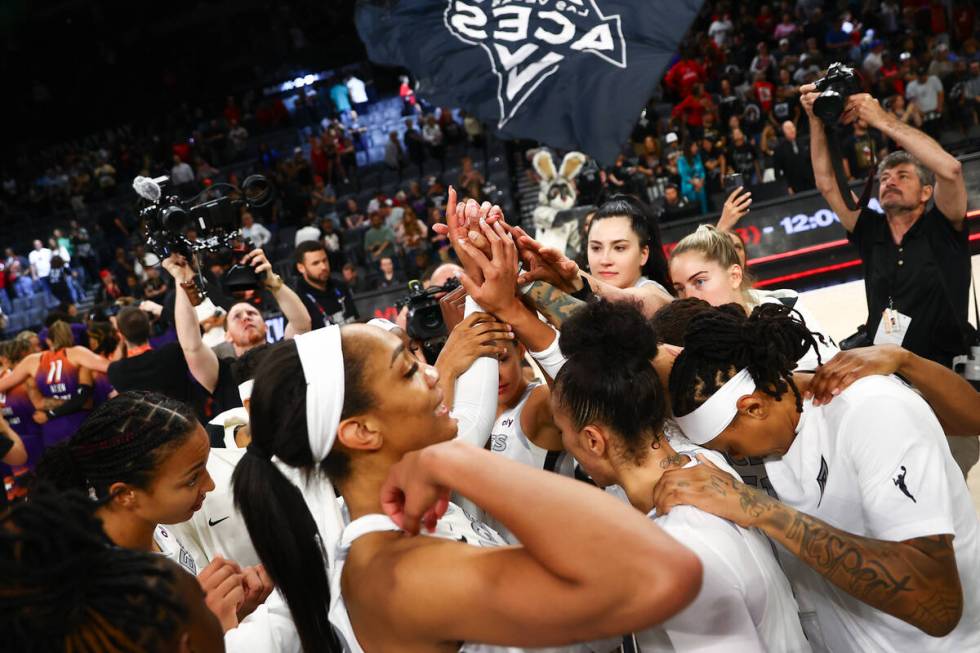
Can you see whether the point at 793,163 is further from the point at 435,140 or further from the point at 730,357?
the point at 730,357

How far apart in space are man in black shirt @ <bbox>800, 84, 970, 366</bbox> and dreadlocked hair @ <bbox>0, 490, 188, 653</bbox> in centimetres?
384

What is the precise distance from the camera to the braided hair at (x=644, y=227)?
380cm

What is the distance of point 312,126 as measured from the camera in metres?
21.1

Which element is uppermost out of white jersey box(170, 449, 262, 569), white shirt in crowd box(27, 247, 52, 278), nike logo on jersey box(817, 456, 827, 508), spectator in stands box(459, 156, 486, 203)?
nike logo on jersey box(817, 456, 827, 508)

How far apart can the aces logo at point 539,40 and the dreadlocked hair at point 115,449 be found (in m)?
3.37

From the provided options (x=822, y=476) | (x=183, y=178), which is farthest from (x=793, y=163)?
(x=183, y=178)

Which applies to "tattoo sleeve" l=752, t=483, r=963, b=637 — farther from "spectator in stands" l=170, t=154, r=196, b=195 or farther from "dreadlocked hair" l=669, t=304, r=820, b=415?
"spectator in stands" l=170, t=154, r=196, b=195

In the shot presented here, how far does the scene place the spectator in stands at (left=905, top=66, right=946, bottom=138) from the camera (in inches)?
474

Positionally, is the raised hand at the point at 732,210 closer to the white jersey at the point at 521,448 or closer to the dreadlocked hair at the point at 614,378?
the white jersey at the point at 521,448

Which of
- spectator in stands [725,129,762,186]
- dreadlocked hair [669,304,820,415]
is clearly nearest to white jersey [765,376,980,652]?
dreadlocked hair [669,304,820,415]

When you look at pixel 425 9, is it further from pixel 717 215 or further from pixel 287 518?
pixel 717 215

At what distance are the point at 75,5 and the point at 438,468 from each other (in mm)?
29096

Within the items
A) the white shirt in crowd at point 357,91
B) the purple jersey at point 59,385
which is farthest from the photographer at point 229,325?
the white shirt in crowd at point 357,91

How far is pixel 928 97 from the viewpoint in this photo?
482 inches
